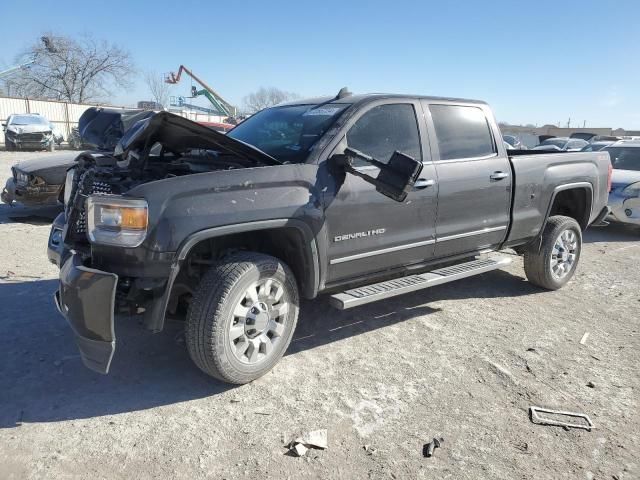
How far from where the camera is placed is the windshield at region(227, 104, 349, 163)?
3.77 meters

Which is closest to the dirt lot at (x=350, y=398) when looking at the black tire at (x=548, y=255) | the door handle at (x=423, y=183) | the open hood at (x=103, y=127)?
the black tire at (x=548, y=255)

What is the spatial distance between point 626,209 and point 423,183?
6.64 meters

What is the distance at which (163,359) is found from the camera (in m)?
3.67

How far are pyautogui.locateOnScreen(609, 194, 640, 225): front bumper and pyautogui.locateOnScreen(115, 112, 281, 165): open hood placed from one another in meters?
7.78

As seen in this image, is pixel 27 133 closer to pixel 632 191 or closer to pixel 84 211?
Result: pixel 84 211

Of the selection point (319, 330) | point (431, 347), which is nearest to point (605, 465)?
point (431, 347)

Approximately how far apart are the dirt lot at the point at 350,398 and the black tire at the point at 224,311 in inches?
8.1

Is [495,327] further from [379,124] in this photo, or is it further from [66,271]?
[66,271]

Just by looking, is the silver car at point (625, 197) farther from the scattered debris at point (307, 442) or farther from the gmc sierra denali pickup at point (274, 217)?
the scattered debris at point (307, 442)

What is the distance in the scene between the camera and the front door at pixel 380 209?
3.59m

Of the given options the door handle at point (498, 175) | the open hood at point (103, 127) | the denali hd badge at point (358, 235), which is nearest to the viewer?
the denali hd badge at point (358, 235)

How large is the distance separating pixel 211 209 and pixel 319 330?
68.3 inches

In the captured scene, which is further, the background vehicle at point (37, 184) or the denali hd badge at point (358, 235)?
the background vehicle at point (37, 184)

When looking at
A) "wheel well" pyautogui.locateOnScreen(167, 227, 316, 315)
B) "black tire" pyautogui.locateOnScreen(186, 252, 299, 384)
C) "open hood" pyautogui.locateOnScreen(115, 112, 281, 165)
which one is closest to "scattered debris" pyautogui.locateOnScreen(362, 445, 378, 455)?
"black tire" pyautogui.locateOnScreen(186, 252, 299, 384)
